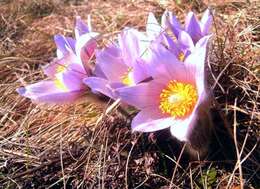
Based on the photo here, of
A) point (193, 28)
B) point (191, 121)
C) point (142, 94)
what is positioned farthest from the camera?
point (193, 28)

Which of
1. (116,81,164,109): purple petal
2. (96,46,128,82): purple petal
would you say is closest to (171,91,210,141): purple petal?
(116,81,164,109): purple petal

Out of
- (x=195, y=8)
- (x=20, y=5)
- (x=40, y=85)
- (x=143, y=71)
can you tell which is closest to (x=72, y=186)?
(x=40, y=85)

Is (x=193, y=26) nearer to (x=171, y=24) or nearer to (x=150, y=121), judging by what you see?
(x=171, y=24)

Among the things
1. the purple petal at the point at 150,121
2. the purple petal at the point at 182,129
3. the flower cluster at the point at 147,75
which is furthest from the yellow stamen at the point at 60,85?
the purple petal at the point at 182,129

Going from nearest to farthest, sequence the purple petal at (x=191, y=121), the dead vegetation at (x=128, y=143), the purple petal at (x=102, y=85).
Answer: the purple petal at (x=191, y=121) → the purple petal at (x=102, y=85) → the dead vegetation at (x=128, y=143)

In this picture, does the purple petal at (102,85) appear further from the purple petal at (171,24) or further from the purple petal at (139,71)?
the purple petal at (171,24)

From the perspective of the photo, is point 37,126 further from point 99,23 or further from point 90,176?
point 99,23

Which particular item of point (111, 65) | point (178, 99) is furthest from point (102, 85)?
point (178, 99)
